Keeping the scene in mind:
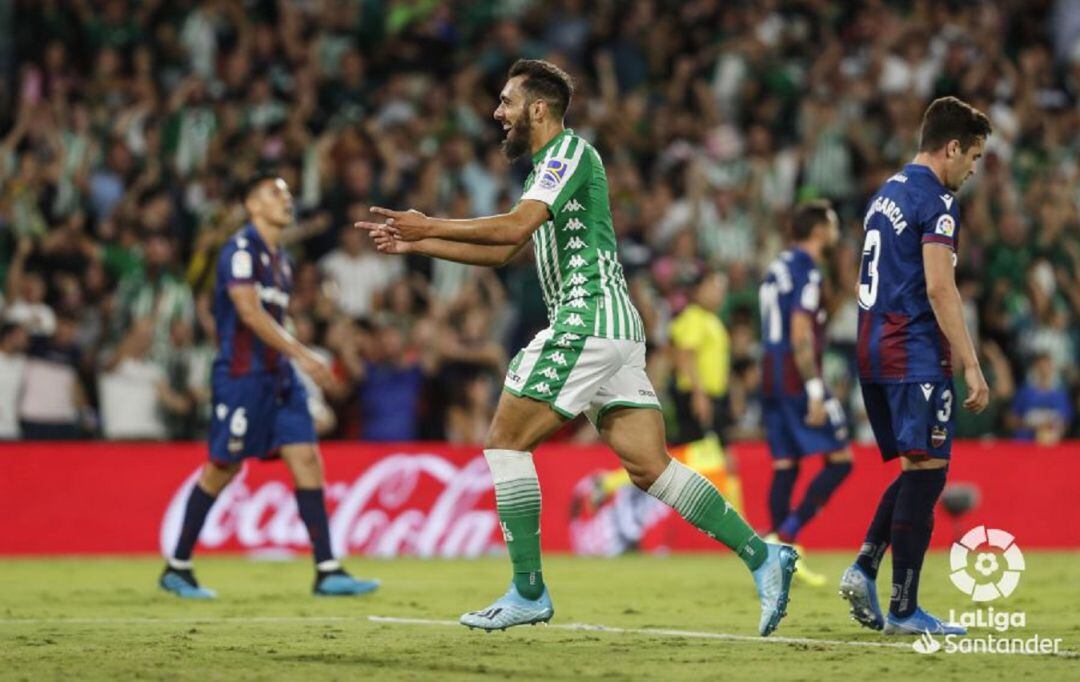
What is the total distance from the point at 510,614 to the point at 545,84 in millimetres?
2436

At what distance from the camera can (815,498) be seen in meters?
12.2

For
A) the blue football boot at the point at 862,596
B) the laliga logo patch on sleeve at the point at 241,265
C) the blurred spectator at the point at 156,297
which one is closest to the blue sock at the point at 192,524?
the laliga logo patch on sleeve at the point at 241,265

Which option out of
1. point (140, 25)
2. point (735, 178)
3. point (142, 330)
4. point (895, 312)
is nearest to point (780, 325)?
point (895, 312)

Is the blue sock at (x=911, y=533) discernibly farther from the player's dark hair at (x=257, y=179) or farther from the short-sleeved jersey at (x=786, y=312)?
the player's dark hair at (x=257, y=179)

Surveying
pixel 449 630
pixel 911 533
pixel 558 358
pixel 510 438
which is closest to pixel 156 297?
pixel 449 630

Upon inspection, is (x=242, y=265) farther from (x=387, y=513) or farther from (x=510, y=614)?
(x=387, y=513)

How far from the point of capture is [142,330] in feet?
54.2

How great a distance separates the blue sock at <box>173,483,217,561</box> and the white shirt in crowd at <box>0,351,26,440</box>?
17.3 ft

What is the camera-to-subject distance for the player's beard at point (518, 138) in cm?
827

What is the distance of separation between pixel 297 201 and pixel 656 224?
3.90 metres

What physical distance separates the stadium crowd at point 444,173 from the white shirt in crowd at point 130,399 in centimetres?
2

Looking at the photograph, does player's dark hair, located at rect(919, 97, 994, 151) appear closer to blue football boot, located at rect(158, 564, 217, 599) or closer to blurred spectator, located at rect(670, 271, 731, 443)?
blue football boot, located at rect(158, 564, 217, 599)

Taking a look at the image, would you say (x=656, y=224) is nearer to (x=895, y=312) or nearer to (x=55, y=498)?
(x=55, y=498)

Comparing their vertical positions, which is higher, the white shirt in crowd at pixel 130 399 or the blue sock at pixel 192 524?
the white shirt in crowd at pixel 130 399
